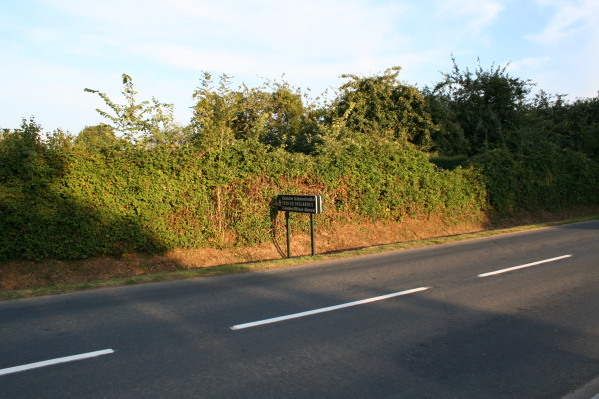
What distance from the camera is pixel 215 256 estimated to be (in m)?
12.6

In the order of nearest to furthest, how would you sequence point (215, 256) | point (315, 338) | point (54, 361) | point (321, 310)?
point (54, 361), point (315, 338), point (321, 310), point (215, 256)

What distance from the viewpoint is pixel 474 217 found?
67.1ft

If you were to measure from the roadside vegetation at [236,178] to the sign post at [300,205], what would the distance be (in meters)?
0.64

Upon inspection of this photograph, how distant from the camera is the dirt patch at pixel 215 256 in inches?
392

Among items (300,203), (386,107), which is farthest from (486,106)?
(300,203)

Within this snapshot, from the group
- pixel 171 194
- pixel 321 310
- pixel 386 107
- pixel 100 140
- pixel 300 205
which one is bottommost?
pixel 321 310

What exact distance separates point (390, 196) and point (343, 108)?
11.7 meters

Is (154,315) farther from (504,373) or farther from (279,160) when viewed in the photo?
(279,160)

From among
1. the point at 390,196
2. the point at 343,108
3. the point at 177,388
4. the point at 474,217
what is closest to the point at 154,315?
the point at 177,388

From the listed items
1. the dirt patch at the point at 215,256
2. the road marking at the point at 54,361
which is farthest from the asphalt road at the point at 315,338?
the dirt patch at the point at 215,256

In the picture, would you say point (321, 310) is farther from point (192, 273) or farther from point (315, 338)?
point (192, 273)

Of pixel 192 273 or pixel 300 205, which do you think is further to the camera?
pixel 300 205

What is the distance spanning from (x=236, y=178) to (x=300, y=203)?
76.0 inches

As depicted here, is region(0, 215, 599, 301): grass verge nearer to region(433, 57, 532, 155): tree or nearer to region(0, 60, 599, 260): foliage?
region(0, 60, 599, 260): foliage
